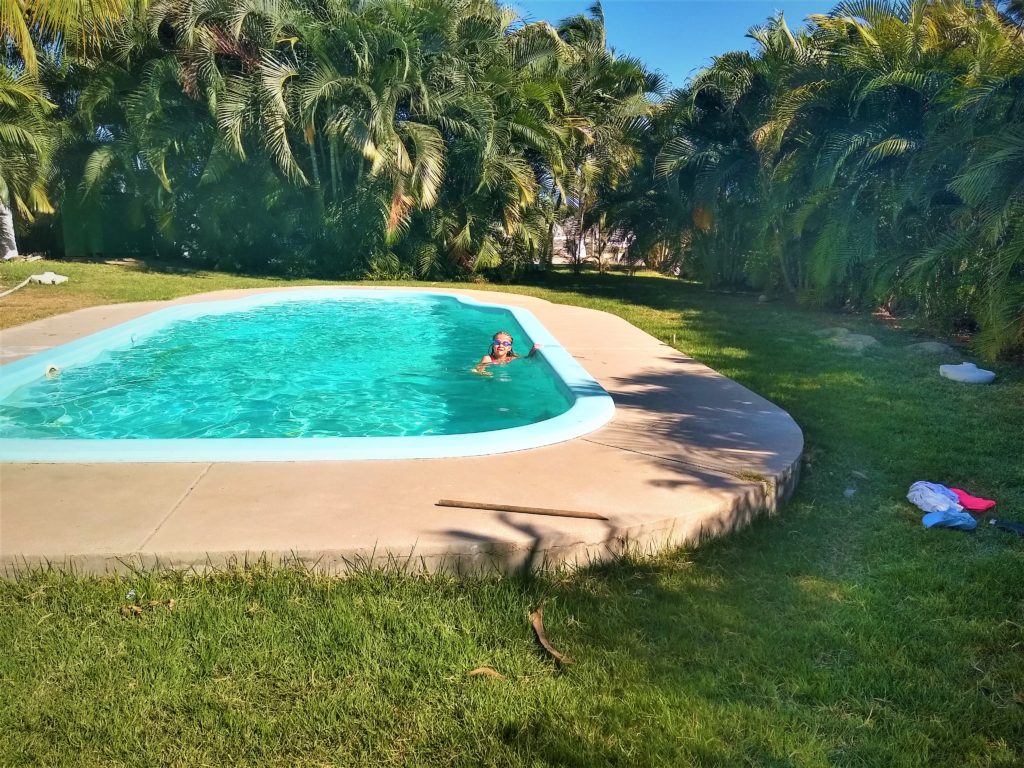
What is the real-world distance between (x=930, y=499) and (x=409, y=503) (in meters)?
3.23

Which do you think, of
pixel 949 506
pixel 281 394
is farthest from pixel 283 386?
pixel 949 506

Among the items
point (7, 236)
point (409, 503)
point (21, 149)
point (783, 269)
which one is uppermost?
point (21, 149)

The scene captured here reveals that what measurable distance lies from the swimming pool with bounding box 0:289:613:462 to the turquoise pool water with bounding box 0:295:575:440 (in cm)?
2

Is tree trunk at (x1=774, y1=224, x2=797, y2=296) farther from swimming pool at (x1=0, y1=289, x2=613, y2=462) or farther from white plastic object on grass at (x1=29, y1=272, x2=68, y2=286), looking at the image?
white plastic object on grass at (x1=29, y1=272, x2=68, y2=286)

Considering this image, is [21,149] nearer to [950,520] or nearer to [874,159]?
[874,159]

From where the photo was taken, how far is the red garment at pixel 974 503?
4.29 meters

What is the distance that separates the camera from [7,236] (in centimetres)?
1908

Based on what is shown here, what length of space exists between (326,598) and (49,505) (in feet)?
5.93

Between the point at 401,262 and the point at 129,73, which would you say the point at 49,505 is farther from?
the point at 129,73

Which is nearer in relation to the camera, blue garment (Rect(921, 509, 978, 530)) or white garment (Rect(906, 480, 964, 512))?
blue garment (Rect(921, 509, 978, 530))

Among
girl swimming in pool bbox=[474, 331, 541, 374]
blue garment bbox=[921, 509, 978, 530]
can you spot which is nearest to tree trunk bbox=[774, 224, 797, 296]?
girl swimming in pool bbox=[474, 331, 541, 374]

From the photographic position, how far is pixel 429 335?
1191cm

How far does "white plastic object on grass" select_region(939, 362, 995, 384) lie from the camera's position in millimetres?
7594

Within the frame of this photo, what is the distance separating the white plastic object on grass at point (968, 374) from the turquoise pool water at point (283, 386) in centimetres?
455
